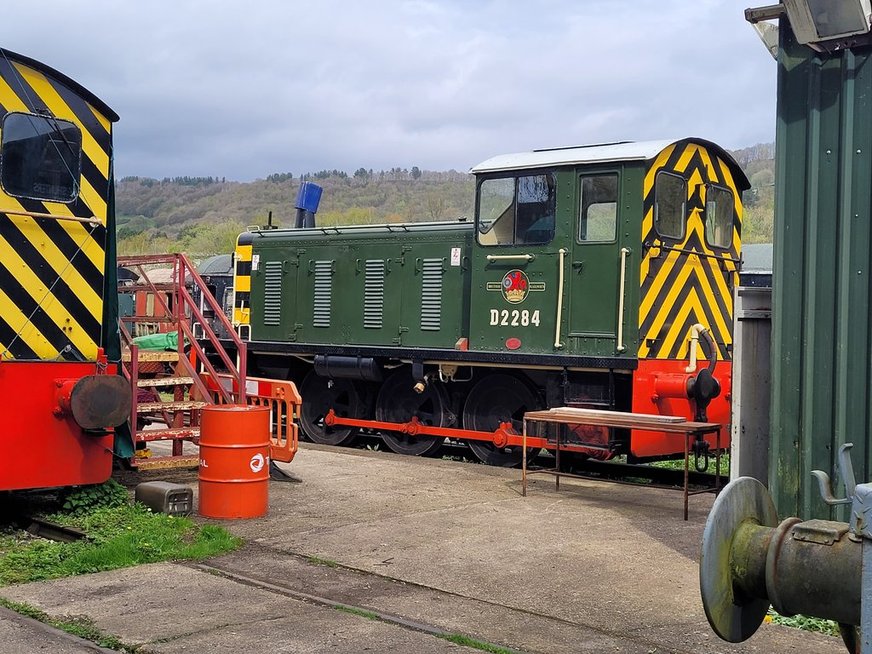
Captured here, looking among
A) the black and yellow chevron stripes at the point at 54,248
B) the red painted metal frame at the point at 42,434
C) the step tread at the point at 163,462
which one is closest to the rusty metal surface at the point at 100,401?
the red painted metal frame at the point at 42,434

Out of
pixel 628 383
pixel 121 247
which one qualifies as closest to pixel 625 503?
pixel 628 383

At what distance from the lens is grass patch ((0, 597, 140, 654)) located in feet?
14.4

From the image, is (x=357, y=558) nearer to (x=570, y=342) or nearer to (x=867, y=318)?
(x=867, y=318)

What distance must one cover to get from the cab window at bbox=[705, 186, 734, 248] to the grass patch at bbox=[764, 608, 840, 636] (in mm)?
6375

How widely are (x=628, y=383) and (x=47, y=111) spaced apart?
5.97 meters

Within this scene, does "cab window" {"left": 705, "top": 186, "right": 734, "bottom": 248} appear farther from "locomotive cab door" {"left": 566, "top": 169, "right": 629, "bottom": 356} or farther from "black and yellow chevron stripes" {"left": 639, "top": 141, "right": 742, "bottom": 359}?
"locomotive cab door" {"left": 566, "top": 169, "right": 629, "bottom": 356}

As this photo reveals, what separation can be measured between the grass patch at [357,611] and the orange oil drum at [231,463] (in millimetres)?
2325

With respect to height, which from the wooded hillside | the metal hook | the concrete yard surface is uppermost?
the wooded hillside

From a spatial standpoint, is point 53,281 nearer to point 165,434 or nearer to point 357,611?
point 165,434

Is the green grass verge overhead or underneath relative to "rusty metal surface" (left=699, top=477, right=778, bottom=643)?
underneath

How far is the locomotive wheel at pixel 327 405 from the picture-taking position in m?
12.5

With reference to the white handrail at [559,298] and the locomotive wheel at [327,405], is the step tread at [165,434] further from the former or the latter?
the locomotive wheel at [327,405]

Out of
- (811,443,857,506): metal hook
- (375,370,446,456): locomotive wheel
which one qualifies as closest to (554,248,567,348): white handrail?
(375,370,446,456): locomotive wheel

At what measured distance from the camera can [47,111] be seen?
22.6ft
